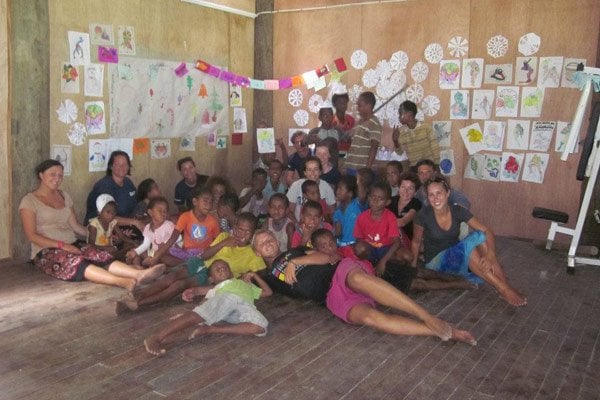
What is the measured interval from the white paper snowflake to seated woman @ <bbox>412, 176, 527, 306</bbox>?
2812mm

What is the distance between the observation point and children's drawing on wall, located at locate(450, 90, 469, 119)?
686cm

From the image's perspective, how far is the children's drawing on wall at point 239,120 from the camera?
779cm

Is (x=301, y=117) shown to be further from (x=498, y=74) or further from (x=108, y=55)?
(x=108, y=55)

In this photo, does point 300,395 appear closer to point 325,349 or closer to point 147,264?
point 325,349

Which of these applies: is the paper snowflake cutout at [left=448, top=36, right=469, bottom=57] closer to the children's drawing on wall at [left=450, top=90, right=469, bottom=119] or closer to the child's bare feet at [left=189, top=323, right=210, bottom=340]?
the children's drawing on wall at [left=450, top=90, right=469, bottom=119]

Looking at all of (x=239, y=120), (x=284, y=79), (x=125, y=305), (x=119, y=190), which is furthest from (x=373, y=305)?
(x=284, y=79)

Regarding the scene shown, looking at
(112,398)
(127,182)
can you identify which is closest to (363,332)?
(112,398)

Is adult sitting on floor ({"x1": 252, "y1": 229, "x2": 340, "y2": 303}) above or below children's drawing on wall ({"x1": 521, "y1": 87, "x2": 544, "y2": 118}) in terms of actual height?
below

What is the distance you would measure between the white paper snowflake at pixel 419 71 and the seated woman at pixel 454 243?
9.23ft

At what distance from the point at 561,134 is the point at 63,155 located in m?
5.09

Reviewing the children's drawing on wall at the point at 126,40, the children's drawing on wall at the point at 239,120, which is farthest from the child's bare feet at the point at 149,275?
the children's drawing on wall at the point at 239,120

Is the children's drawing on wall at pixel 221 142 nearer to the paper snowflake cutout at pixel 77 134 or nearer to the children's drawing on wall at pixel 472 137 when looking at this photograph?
the paper snowflake cutout at pixel 77 134

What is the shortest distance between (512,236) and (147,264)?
13.4 feet

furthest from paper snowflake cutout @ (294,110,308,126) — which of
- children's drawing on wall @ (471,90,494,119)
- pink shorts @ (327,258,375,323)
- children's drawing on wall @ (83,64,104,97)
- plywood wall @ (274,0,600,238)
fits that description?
pink shorts @ (327,258,375,323)
